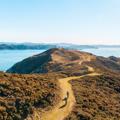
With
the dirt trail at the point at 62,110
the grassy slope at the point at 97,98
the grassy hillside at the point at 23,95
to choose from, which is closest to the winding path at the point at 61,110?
the dirt trail at the point at 62,110

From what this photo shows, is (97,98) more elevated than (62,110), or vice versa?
(62,110)

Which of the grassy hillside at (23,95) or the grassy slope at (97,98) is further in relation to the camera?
the grassy slope at (97,98)

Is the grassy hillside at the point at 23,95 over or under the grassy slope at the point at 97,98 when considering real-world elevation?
over

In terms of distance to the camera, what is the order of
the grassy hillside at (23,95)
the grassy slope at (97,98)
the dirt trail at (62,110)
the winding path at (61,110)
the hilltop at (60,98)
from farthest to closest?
the grassy slope at (97,98) → the hilltop at (60,98) → the dirt trail at (62,110) → the winding path at (61,110) → the grassy hillside at (23,95)

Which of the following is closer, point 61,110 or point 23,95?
point 61,110

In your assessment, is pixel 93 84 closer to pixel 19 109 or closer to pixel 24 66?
pixel 19 109

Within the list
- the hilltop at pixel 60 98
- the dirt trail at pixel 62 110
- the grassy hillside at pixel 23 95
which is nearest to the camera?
the grassy hillside at pixel 23 95

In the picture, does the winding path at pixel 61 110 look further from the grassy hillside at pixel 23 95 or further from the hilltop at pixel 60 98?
the grassy hillside at pixel 23 95

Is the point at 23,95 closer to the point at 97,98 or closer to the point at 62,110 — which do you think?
the point at 62,110

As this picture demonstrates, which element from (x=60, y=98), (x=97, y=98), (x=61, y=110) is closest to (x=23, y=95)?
(x=61, y=110)

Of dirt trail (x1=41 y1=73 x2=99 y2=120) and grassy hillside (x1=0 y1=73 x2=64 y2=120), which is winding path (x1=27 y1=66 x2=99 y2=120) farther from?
grassy hillside (x1=0 y1=73 x2=64 y2=120)

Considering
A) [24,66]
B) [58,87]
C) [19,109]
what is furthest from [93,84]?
[24,66]
